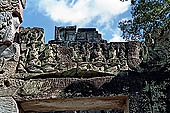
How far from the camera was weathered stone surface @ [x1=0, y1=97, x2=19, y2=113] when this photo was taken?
12.4ft

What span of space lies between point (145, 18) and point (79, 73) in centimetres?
455

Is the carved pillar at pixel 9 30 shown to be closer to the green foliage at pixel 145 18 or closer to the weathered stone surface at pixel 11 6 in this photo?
the weathered stone surface at pixel 11 6

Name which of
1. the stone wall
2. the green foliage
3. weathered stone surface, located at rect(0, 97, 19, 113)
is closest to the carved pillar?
the stone wall

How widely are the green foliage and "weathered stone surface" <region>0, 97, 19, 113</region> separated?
14.1 ft

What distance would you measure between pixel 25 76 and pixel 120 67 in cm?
141

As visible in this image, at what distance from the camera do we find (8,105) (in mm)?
3801

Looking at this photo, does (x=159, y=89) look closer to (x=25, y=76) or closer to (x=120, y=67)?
(x=120, y=67)

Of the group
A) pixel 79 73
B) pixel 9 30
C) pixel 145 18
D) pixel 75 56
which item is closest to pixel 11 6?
pixel 9 30

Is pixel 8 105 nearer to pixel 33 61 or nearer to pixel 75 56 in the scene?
pixel 33 61

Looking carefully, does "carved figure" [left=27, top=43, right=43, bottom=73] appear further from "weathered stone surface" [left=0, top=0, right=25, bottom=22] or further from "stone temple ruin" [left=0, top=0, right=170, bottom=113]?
"weathered stone surface" [left=0, top=0, right=25, bottom=22]

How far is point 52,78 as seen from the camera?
394 cm

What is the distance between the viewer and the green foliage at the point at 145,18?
24.7ft

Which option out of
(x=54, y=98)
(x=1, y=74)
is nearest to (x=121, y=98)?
(x=54, y=98)

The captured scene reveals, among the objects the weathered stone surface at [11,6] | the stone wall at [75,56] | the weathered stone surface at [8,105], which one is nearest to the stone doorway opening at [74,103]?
the weathered stone surface at [8,105]
